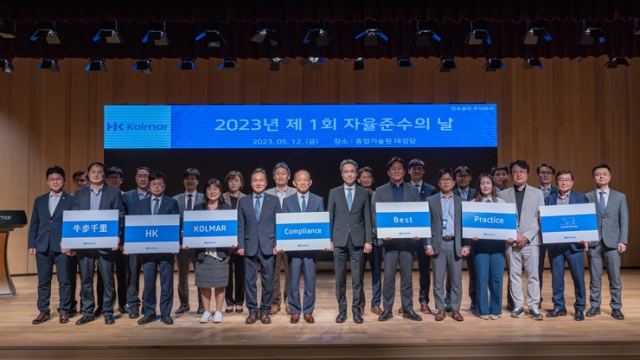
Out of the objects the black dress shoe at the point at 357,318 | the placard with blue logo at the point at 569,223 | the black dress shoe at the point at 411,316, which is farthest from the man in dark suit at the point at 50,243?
the placard with blue logo at the point at 569,223

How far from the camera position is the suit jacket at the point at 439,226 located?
16.2 feet

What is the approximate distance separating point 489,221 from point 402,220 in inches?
31.3

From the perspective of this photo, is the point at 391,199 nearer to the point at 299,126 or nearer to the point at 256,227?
the point at 256,227

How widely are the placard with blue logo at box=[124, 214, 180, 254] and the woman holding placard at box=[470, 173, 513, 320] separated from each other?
2.81 m

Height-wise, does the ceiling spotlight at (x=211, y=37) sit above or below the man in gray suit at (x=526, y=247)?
above

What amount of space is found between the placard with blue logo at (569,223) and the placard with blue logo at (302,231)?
2.06 m

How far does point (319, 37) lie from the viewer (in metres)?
5.86

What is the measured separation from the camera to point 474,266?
16.9 ft

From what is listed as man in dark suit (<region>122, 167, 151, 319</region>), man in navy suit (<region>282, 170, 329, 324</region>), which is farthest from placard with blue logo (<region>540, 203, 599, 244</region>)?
man in dark suit (<region>122, 167, 151, 319</region>)

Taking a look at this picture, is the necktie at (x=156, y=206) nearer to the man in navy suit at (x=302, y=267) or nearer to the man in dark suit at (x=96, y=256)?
the man in dark suit at (x=96, y=256)

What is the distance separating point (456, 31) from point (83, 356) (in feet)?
16.5

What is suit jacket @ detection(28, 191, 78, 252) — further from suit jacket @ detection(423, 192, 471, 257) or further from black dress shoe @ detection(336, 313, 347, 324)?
suit jacket @ detection(423, 192, 471, 257)

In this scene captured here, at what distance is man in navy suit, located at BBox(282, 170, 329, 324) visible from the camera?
4.91m

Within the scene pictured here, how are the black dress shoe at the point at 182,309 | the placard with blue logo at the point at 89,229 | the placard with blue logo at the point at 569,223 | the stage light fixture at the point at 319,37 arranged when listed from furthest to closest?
the stage light fixture at the point at 319,37, the black dress shoe at the point at 182,309, the placard with blue logo at the point at 569,223, the placard with blue logo at the point at 89,229
